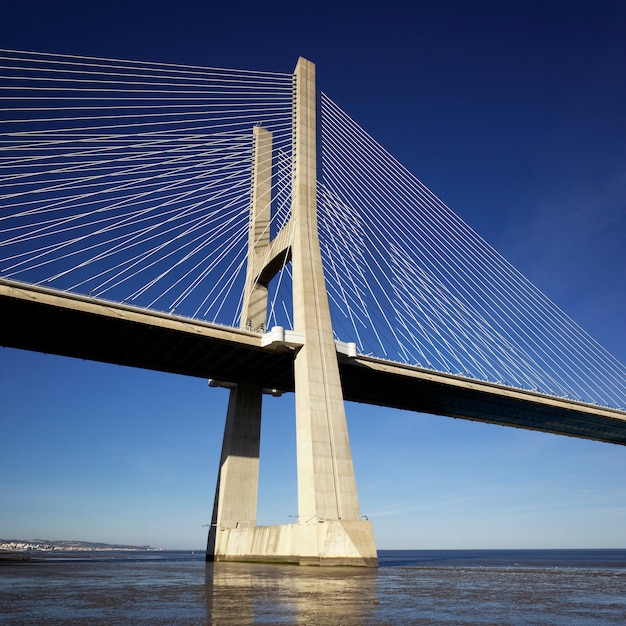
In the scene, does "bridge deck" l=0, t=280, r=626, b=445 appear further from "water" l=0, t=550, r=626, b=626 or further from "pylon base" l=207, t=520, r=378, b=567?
"water" l=0, t=550, r=626, b=626

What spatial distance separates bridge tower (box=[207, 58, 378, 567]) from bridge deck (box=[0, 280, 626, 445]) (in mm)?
2275

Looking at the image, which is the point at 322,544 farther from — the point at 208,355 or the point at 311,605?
the point at 311,605

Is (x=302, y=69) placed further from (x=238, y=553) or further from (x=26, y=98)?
(x=238, y=553)

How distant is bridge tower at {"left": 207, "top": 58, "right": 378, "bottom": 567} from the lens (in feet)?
88.4

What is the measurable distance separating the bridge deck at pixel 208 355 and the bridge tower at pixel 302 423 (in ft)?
7.46

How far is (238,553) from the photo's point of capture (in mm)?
33125

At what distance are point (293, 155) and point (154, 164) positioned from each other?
8242 millimetres

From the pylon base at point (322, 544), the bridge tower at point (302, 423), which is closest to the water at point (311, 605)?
the pylon base at point (322, 544)

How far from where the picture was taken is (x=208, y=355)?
1334 inches

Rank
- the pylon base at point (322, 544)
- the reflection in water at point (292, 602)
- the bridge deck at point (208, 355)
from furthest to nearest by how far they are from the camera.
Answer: the bridge deck at point (208, 355)
the pylon base at point (322, 544)
the reflection in water at point (292, 602)

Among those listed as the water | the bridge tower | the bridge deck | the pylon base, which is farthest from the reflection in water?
the bridge deck

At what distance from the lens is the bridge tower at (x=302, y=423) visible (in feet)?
88.4

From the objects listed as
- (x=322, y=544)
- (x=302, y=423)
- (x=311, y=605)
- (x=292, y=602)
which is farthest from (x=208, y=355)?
(x=311, y=605)

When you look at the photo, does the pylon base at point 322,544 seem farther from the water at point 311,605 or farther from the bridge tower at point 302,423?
the water at point 311,605
